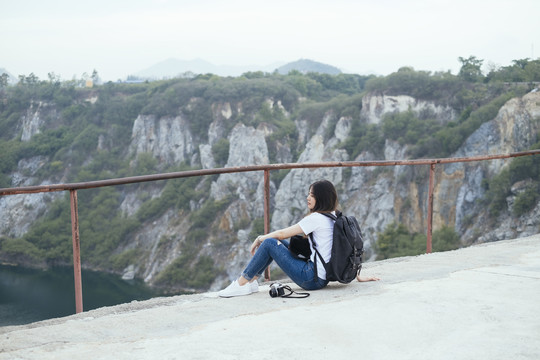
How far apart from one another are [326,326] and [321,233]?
78cm

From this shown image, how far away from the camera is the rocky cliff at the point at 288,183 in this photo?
1347 inches

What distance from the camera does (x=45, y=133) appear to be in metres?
70.8

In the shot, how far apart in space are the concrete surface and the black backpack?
10 cm

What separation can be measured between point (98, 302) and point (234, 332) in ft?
125

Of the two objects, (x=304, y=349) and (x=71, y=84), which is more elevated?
(x=71, y=84)

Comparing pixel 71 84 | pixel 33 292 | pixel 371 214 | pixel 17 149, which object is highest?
pixel 71 84

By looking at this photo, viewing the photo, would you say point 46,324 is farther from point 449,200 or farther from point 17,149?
point 17,149

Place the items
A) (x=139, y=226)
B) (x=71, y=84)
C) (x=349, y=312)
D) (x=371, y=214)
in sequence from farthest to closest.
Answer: (x=71, y=84) < (x=139, y=226) < (x=371, y=214) < (x=349, y=312)

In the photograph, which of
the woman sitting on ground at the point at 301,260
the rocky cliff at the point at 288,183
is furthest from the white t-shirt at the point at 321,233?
the rocky cliff at the point at 288,183

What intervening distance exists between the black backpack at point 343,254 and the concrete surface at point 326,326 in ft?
0.34

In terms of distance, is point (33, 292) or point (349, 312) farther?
point (33, 292)

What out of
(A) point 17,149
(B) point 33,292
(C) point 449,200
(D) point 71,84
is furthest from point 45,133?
(C) point 449,200

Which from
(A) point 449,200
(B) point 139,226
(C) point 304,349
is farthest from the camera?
(B) point 139,226

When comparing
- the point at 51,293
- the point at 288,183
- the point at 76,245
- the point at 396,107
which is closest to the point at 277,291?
the point at 76,245
